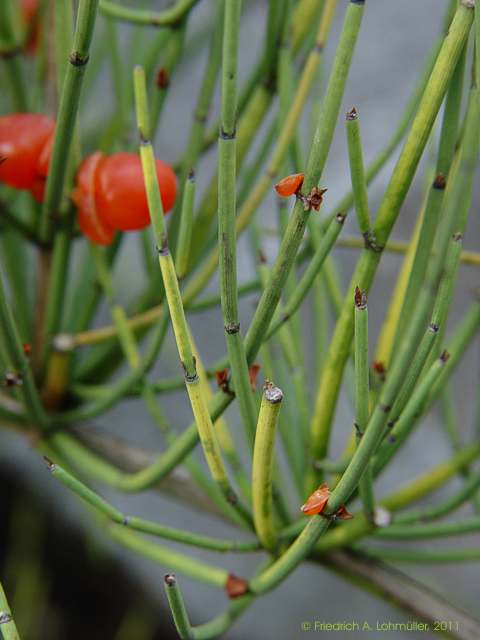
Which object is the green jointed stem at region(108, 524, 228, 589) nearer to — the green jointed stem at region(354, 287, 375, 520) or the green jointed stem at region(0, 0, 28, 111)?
the green jointed stem at region(354, 287, 375, 520)

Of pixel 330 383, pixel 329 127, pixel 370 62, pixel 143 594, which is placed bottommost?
pixel 143 594

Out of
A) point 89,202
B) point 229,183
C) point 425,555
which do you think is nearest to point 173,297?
point 229,183

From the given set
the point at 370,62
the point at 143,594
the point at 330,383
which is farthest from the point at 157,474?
the point at 370,62

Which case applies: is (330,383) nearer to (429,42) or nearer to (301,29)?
(301,29)

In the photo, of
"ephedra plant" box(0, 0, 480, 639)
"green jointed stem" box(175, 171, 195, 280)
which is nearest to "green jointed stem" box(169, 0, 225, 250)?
"ephedra plant" box(0, 0, 480, 639)

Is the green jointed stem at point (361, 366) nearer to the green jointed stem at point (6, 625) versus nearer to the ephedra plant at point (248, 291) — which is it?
the ephedra plant at point (248, 291)

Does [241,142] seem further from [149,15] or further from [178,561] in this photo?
[178,561]

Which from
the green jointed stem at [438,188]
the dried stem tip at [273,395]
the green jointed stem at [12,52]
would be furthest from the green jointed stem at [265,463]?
the green jointed stem at [12,52]
